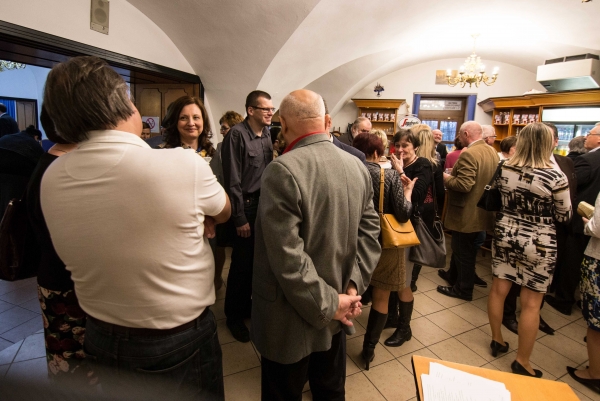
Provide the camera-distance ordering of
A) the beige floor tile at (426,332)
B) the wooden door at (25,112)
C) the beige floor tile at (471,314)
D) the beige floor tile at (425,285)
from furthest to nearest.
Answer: the wooden door at (25,112) → the beige floor tile at (425,285) → the beige floor tile at (471,314) → the beige floor tile at (426,332)

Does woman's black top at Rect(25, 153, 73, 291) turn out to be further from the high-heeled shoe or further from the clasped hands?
the high-heeled shoe

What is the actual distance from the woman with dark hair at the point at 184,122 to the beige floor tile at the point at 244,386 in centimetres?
156

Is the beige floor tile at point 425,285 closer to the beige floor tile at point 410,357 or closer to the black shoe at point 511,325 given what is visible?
the black shoe at point 511,325

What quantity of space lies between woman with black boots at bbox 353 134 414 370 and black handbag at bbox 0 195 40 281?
1.66 m

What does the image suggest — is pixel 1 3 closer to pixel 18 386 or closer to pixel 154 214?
pixel 154 214

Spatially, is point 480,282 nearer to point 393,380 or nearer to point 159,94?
point 393,380

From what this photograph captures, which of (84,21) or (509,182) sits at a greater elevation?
(84,21)

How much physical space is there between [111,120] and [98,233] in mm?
303

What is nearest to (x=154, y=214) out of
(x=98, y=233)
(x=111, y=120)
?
(x=98, y=233)

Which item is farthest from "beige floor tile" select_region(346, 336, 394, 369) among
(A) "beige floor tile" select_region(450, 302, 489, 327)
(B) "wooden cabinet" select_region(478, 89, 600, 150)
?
(B) "wooden cabinet" select_region(478, 89, 600, 150)

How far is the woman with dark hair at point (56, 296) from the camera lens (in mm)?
1163

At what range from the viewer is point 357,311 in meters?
1.45

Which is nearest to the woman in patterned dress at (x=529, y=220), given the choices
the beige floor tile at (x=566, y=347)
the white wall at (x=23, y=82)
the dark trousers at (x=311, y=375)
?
the beige floor tile at (x=566, y=347)

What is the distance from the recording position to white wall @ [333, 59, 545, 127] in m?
8.58
